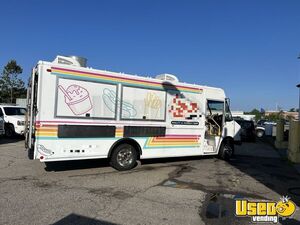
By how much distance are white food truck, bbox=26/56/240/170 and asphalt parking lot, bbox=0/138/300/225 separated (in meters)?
0.65

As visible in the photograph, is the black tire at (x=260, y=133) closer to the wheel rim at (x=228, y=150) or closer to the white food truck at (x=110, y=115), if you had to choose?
the wheel rim at (x=228, y=150)

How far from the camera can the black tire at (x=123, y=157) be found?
30.9 feet

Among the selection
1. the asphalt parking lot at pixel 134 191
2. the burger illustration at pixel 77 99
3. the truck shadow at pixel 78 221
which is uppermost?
the burger illustration at pixel 77 99

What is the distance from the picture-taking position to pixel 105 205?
6125 millimetres

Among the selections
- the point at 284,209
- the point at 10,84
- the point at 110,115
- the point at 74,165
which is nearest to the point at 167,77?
the point at 110,115

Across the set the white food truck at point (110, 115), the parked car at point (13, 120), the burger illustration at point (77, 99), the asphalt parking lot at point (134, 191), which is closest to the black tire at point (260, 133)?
the asphalt parking lot at point (134, 191)

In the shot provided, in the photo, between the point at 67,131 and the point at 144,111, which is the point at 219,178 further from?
the point at 67,131

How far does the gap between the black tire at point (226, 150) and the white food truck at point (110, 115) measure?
98 cm

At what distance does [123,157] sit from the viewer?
9.61 m

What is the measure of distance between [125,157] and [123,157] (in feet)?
0.24

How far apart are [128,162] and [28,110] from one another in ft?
10.4

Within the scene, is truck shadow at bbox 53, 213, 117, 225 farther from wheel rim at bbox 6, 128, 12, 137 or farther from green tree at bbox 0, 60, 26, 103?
green tree at bbox 0, 60, 26, 103

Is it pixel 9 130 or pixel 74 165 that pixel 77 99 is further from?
pixel 9 130

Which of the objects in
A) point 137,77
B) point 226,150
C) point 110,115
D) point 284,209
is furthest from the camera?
point 226,150
